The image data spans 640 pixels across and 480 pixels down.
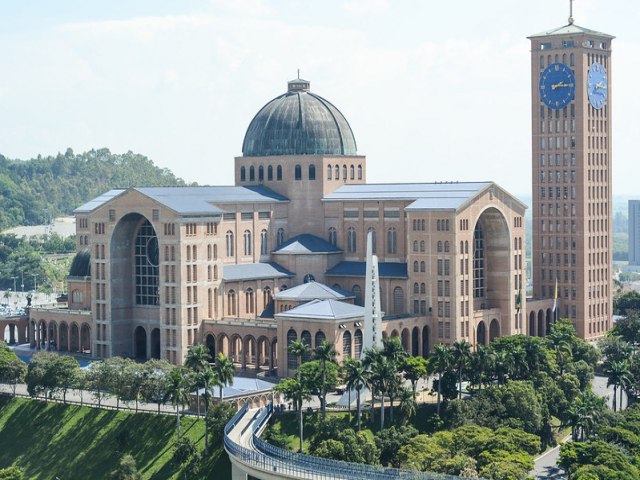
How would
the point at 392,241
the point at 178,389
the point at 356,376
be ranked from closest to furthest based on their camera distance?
the point at 356,376 → the point at 178,389 → the point at 392,241

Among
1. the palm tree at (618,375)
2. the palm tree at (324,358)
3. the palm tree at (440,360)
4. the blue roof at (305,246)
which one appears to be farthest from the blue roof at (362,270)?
the palm tree at (618,375)

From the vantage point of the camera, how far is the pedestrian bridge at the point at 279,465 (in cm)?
9675

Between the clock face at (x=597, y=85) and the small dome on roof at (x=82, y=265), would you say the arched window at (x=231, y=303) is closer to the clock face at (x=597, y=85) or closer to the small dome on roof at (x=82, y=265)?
the small dome on roof at (x=82, y=265)

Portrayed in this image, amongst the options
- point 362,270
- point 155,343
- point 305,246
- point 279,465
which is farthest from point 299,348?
point 305,246

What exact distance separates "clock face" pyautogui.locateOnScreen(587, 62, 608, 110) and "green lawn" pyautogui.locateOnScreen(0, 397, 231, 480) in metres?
64.9

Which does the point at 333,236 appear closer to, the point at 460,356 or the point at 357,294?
the point at 357,294

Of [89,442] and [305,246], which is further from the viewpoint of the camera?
[305,246]

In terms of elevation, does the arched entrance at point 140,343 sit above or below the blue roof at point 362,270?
below

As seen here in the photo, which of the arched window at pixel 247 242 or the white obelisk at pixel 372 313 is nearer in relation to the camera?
the white obelisk at pixel 372 313

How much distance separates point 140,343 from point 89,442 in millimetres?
23767

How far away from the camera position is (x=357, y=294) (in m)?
146

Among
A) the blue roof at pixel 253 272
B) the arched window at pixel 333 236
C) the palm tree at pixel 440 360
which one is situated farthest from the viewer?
the arched window at pixel 333 236

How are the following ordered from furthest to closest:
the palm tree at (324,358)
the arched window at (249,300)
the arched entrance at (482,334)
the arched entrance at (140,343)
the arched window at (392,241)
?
the arched window at (392,241) < the arched entrance at (140,343) < the arched window at (249,300) < the arched entrance at (482,334) < the palm tree at (324,358)

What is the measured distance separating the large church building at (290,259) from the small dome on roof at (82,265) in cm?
17
